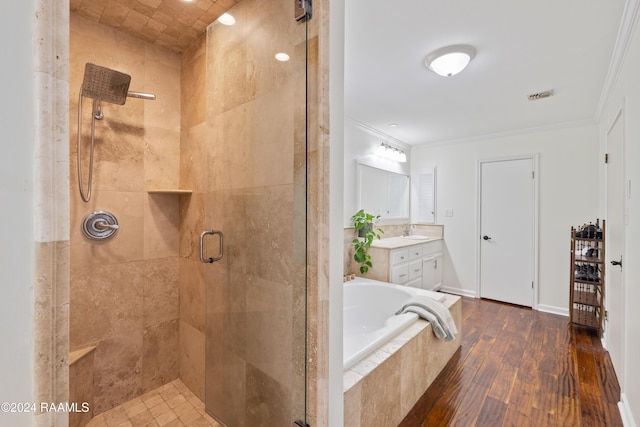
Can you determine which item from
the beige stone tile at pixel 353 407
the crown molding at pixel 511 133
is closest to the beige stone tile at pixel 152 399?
the beige stone tile at pixel 353 407

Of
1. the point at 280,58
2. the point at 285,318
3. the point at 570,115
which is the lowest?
the point at 285,318

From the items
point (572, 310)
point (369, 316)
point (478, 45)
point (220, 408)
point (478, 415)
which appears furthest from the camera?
point (572, 310)

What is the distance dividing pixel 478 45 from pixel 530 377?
242cm

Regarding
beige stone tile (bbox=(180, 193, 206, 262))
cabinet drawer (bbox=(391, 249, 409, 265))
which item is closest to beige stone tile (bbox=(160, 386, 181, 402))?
beige stone tile (bbox=(180, 193, 206, 262))

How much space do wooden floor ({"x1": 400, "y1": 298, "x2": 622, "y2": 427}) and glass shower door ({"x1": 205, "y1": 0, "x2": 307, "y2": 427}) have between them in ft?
3.31

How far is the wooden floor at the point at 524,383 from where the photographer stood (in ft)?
5.58

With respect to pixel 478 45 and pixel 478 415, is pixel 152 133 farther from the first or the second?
pixel 478 415

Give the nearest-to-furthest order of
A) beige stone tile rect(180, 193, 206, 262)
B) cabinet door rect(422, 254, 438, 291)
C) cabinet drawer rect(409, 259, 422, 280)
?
beige stone tile rect(180, 193, 206, 262) < cabinet drawer rect(409, 259, 422, 280) < cabinet door rect(422, 254, 438, 291)

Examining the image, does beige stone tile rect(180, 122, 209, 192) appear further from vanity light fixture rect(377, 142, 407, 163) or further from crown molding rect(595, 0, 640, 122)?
vanity light fixture rect(377, 142, 407, 163)

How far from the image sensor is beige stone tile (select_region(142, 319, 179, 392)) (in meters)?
1.75

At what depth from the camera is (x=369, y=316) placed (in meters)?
2.76

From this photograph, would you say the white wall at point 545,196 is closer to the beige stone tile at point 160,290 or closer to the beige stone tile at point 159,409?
the beige stone tile at point 160,290

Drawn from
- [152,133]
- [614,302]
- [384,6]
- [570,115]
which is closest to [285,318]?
[152,133]

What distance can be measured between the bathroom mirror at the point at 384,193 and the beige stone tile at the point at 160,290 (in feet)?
→ 7.43
